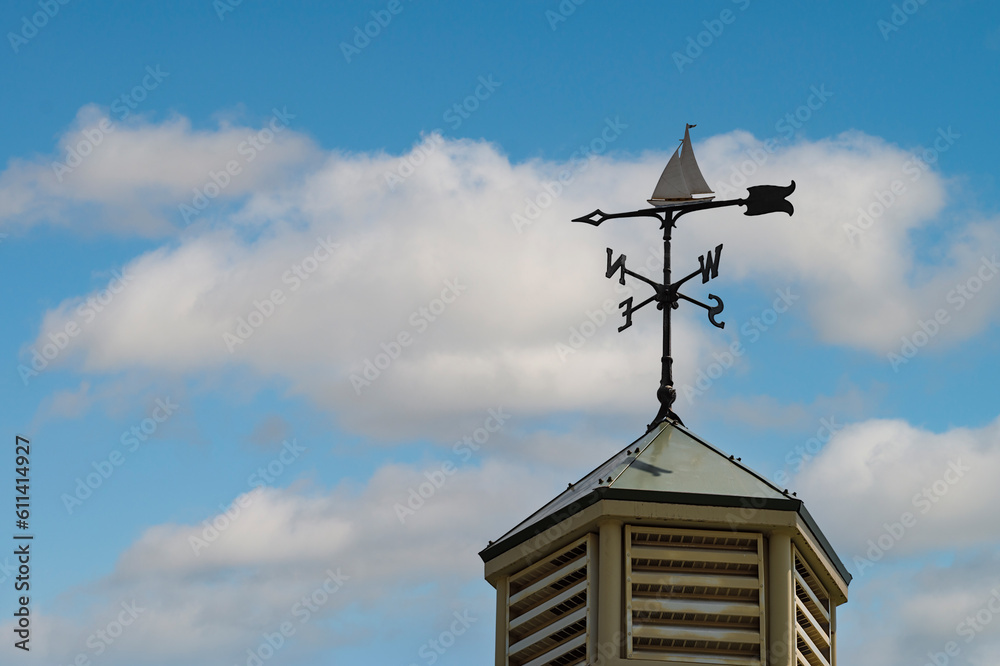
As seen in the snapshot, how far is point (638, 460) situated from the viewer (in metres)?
17.4

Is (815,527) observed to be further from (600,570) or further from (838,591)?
(600,570)

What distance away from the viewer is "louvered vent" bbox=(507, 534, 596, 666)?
1667 centimetres

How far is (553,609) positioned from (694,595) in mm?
1578

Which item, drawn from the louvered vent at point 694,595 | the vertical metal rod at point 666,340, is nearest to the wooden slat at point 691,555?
the louvered vent at point 694,595

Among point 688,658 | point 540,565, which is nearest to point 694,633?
point 688,658

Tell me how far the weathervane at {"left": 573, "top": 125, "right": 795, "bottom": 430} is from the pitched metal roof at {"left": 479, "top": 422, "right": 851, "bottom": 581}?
2.08ft

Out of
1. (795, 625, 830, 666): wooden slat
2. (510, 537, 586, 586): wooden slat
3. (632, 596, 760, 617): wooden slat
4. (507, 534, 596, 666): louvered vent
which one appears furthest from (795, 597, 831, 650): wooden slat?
(510, 537, 586, 586): wooden slat

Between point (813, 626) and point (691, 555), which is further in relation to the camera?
point (813, 626)

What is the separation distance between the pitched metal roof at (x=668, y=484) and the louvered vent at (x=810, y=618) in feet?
1.18

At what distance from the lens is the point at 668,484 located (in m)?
16.9

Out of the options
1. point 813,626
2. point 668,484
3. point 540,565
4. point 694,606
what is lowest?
point 694,606

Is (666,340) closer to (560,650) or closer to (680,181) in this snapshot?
(680,181)

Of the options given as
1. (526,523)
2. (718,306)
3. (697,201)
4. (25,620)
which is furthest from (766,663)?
(25,620)

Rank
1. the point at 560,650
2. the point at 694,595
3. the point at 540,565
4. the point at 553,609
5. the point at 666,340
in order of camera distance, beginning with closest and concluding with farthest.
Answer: the point at 694,595
the point at 560,650
the point at 553,609
the point at 540,565
the point at 666,340
